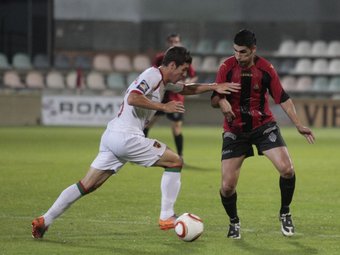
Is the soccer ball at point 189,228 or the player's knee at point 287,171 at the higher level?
the player's knee at point 287,171

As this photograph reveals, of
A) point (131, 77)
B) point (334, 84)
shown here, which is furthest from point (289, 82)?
point (131, 77)

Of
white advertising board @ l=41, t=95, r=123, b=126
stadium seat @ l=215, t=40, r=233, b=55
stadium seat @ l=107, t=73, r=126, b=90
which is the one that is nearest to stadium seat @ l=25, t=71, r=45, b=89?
white advertising board @ l=41, t=95, r=123, b=126

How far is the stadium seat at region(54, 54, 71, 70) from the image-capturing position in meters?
30.6

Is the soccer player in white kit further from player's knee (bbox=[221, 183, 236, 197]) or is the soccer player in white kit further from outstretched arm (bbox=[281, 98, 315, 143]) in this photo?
outstretched arm (bbox=[281, 98, 315, 143])

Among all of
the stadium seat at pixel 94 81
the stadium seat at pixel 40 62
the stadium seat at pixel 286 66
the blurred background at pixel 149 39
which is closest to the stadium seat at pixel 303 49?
the blurred background at pixel 149 39

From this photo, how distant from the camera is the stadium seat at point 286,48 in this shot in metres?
31.6

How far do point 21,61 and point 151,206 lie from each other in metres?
20.9

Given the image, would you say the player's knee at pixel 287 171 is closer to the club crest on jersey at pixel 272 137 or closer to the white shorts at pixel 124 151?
the club crest on jersey at pixel 272 137

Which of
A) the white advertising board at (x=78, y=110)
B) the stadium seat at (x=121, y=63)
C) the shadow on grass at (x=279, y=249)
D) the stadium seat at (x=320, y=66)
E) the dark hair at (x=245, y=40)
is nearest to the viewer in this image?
the shadow on grass at (x=279, y=249)

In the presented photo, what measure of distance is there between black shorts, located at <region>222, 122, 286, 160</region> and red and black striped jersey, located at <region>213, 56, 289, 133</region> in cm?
6

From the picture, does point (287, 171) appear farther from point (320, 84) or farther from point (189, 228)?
point (320, 84)

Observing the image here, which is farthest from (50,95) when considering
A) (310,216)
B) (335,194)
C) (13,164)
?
(310,216)

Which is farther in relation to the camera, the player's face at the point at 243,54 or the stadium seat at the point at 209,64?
the stadium seat at the point at 209,64

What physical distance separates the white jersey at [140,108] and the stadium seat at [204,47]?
23.2 meters
